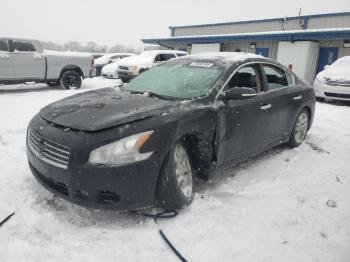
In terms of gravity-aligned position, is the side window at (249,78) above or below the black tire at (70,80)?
above

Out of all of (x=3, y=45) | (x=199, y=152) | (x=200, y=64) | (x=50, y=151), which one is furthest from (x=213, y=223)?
(x=3, y=45)

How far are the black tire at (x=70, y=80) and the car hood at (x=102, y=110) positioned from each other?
27.3 ft

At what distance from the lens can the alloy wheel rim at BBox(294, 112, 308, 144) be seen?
17.5 feet

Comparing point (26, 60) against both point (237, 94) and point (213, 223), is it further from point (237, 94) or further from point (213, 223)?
point (213, 223)

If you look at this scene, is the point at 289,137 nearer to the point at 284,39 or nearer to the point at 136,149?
the point at 136,149

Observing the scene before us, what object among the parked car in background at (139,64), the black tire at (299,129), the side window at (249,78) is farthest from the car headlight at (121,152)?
the parked car in background at (139,64)

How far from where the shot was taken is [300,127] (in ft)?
17.8

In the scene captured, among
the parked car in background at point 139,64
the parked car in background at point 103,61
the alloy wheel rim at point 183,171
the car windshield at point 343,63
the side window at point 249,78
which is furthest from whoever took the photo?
the parked car in background at point 103,61

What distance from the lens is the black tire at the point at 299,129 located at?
17.3ft

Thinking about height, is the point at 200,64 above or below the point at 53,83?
above

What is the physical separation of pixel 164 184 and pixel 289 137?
2.91 m

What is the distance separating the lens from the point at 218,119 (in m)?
3.48

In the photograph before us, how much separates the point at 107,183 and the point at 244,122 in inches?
72.5

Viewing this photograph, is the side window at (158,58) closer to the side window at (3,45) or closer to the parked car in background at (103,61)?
the parked car in background at (103,61)
